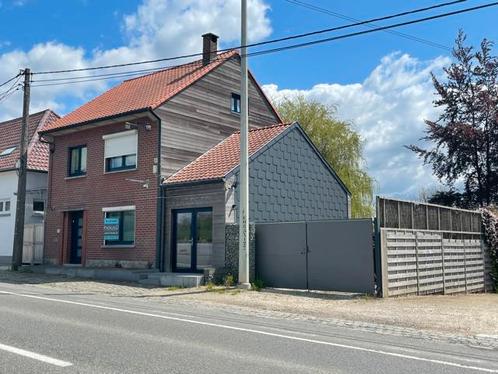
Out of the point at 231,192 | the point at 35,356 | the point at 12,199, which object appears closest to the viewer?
the point at 35,356

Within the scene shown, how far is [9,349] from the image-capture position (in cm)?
672

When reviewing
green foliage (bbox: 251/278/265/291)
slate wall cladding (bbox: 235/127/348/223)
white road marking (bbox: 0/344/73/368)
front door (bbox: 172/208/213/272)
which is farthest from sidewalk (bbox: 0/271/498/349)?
white road marking (bbox: 0/344/73/368)

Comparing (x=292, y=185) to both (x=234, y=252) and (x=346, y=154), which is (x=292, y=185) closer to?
(x=234, y=252)

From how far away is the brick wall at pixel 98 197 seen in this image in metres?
19.9

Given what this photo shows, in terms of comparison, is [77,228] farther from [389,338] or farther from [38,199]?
[389,338]

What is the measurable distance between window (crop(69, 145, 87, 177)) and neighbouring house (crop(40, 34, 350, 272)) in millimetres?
46

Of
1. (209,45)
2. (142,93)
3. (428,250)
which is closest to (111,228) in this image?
(142,93)

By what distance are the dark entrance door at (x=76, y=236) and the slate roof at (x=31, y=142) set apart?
167 inches

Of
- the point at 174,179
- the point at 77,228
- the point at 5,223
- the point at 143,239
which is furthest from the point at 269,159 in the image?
the point at 5,223

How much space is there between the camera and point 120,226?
2097 centimetres

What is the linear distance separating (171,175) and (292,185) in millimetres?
A: 4647

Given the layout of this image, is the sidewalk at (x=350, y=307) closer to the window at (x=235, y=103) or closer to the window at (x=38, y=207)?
the window at (x=38, y=207)

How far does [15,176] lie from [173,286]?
42.1 feet

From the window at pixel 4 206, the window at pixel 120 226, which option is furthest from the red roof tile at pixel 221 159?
the window at pixel 4 206
